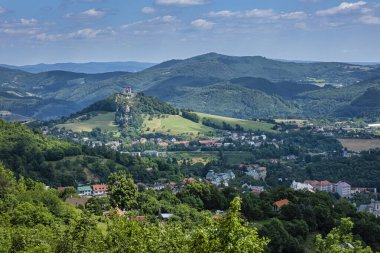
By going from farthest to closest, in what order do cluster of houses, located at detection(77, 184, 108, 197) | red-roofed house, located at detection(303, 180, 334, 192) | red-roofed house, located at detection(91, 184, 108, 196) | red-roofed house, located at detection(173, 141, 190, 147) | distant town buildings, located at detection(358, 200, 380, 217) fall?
1. red-roofed house, located at detection(173, 141, 190, 147)
2. red-roofed house, located at detection(303, 180, 334, 192)
3. red-roofed house, located at detection(91, 184, 108, 196)
4. distant town buildings, located at detection(358, 200, 380, 217)
5. cluster of houses, located at detection(77, 184, 108, 197)

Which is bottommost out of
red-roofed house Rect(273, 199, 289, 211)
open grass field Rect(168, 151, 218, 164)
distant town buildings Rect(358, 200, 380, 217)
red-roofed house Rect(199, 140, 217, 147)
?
open grass field Rect(168, 151, 218, 164)

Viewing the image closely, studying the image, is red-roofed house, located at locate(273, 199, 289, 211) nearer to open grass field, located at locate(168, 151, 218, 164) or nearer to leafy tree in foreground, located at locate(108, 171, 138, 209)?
leafy tree in foreground, located at locate(108, 171, 138, 209)

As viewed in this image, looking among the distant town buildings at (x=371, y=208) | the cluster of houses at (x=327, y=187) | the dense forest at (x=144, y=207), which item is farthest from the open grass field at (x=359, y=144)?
the distant town buildings at (x=371, y=208)

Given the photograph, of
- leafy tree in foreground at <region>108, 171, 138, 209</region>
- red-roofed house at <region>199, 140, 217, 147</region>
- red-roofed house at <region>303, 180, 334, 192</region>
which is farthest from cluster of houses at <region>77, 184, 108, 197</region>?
red-roofed house at <region>199, 140, 217, 147</region>

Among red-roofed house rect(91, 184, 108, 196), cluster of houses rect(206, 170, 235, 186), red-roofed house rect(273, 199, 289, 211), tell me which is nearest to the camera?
red-roofed house rect(273, 199, 289, 211)

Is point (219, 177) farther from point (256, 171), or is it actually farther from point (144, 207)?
point (144, 207)

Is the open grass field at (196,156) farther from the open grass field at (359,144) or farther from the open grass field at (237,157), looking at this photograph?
the open grass field at (359,144)
